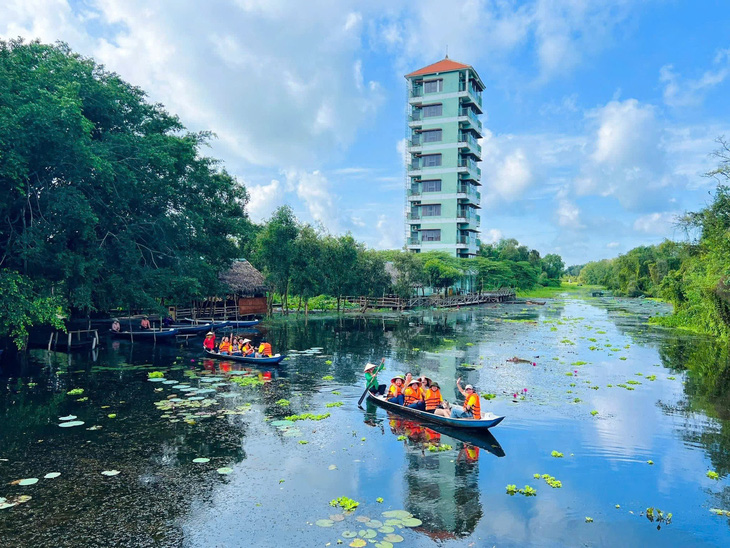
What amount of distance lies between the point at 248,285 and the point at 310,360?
2002 cm

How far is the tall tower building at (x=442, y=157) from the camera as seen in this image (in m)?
71.6

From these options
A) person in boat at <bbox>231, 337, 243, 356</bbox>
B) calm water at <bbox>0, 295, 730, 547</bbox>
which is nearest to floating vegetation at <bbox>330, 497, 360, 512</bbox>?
calm water at <bbox>0, 295, 730, 547</bbox>

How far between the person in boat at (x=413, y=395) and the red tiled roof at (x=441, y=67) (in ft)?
215

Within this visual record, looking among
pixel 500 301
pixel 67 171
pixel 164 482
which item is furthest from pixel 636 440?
pixel 500 301

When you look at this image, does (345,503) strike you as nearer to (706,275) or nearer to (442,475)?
(442,475)

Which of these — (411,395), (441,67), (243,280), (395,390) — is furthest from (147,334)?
(441,67)

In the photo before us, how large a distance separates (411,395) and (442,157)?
6117cm

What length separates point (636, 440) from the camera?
14.4 meters

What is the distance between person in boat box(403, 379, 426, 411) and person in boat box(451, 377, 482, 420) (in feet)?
4.23

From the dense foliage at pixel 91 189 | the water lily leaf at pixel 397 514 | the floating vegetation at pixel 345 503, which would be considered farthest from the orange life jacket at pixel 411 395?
the dense foliage at pixel 91 189

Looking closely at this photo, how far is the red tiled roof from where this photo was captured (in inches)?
2808

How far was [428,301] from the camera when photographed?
210 ft

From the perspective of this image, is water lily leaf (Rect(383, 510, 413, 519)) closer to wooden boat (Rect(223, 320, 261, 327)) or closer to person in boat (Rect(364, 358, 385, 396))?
person in boat (Rect(364, 358, 385, 396))

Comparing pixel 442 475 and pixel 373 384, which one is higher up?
pixel 373 384
